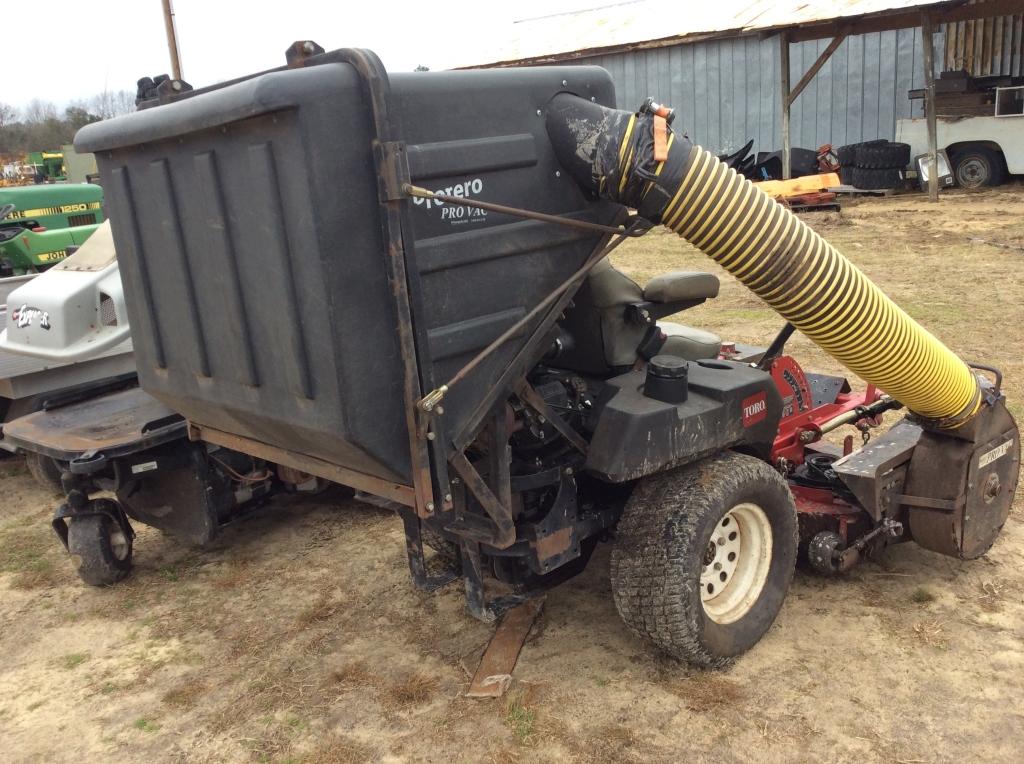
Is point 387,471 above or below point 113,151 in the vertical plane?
below

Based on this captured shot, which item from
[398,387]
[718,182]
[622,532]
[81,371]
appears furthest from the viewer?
[81,371]

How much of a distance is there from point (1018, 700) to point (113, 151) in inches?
140

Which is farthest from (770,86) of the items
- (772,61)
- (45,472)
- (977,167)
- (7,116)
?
(7,116)

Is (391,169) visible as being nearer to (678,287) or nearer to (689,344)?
(678,287)

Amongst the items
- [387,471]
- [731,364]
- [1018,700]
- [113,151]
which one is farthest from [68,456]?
[1018,700]

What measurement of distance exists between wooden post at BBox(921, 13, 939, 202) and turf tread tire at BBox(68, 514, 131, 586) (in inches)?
559

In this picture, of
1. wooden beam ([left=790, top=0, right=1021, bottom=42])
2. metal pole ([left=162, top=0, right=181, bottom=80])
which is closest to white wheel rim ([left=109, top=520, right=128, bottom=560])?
metal pole ([left=162, top=0, right=181, bottom=80])

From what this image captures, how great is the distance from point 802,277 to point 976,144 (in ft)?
50.1

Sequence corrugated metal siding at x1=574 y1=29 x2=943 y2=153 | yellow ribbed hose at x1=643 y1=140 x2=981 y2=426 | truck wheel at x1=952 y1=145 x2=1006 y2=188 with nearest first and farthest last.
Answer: yellow ribbed hose at x1=643 y1=140 x2=981 y2=426 < truck wheel at x1=952 y1=145 x2=1006 y2=188 < corrugated metal siding at x1=574 y1=29 x2=943 y2=153

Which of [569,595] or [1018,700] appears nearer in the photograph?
[1018,700]

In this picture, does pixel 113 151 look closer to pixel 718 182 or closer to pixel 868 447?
pixel 718 182

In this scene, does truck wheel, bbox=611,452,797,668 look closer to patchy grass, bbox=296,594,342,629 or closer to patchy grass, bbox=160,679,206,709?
patchy grass, bbox=296,594,342,629

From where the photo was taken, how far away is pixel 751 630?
3.45 meters

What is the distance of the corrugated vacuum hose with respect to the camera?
2887 mm
